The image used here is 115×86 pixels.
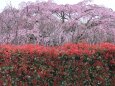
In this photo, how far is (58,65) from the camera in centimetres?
789

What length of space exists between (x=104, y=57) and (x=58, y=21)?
7.56 m

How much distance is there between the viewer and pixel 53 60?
25.8 feet

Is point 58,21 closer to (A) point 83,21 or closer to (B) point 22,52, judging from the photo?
(A) point 83,21

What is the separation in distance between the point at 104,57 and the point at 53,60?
117 centimetres

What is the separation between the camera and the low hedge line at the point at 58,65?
7.64m

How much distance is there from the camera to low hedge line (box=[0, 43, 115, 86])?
7.64 m

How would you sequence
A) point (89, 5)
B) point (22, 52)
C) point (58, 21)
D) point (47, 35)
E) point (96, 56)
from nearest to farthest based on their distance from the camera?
1. point (22, 52)
2. point (96, 56)
3. point (47, 35)
4. point (58, 21)
5. point (89, 5)

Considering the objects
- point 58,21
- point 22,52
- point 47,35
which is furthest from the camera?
point 58,21

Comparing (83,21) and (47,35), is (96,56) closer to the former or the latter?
(47,35)

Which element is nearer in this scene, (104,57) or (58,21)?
(104,57)

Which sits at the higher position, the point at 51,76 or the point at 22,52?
the point at 22,52

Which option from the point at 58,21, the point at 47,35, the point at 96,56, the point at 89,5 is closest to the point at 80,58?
the point at 96,56

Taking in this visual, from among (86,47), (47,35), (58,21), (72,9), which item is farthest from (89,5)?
(86,47)

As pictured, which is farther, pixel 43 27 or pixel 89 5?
pixel 89 5
